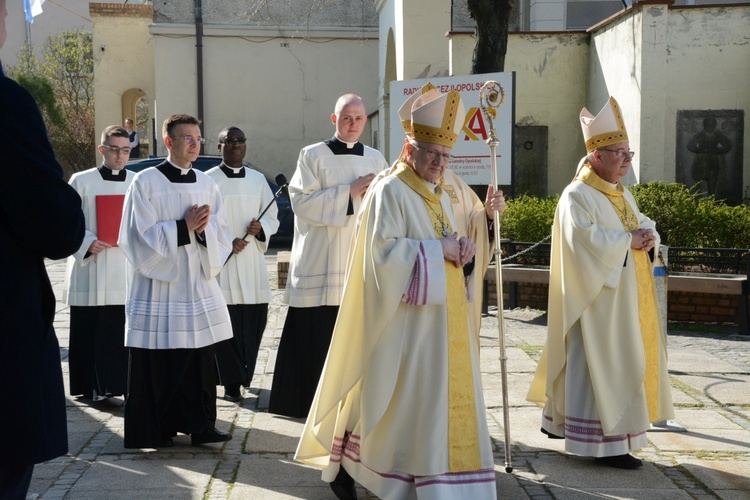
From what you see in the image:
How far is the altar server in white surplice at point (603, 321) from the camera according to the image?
571 cm

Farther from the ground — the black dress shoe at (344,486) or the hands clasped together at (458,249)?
the hands clasped together at (458,249)

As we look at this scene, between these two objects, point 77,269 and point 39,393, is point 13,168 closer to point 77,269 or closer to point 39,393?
point 39,393

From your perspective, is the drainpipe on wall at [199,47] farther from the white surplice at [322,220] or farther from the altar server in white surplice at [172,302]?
the altar server in white surplice at [172,302]

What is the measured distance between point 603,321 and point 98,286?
3.68 metres

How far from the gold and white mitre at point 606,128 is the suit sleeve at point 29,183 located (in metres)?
3.64

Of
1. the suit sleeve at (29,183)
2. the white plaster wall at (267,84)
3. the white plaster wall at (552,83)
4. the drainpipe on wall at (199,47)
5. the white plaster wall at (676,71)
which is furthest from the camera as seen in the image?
the white plaster wall at (267,84)

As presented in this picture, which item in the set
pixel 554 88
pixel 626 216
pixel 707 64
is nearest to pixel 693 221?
pixel 707 64

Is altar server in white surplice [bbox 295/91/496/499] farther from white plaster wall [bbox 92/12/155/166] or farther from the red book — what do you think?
white plaster wall [bbox 92/12/155/166]

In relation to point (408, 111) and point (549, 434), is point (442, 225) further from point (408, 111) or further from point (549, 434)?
point (549, 434)

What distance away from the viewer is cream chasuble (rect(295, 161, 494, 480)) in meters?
4.75

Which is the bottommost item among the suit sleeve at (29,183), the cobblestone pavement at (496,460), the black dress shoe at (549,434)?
the cobblestone pavement at (496,460)

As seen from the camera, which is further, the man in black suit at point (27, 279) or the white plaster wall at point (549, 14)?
the white plaster wall at point (549, 14)

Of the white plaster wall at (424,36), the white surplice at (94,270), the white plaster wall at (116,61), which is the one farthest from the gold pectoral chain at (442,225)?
the white plaster wall at (116,61)

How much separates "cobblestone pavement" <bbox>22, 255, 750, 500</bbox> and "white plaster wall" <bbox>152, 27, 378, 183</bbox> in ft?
59.1
